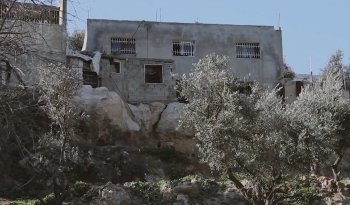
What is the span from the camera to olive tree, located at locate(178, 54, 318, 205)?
18109 millimetres

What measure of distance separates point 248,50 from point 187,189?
19900 mm

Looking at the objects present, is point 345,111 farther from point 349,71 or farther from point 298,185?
point 349,71

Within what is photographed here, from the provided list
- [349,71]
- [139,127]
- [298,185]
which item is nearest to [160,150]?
[139,127]

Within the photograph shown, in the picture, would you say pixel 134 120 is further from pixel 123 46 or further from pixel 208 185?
pixel 208 185

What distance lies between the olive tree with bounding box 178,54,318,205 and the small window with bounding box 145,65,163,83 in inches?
659

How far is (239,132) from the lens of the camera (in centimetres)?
1827

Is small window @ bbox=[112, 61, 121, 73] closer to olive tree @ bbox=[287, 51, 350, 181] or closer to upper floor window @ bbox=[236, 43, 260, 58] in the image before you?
upper floor window @ bbox=[236, 43, 260, 58]

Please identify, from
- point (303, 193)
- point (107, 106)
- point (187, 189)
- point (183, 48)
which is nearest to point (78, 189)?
point (187, 189)

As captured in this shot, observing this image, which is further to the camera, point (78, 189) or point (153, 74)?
point (153, 74)

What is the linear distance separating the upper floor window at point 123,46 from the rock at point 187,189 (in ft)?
58.7

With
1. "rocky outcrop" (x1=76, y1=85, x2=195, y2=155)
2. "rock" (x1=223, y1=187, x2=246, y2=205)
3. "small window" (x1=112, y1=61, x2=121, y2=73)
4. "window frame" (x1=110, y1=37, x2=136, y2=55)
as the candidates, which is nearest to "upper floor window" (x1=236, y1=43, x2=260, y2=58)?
"window frame" (x1=110, y1=37, x2=136, y2=55)

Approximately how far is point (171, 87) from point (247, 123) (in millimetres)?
17575

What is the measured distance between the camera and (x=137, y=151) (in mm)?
28609

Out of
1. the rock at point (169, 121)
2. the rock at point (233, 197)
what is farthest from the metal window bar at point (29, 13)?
the rock at point (169, 121)
